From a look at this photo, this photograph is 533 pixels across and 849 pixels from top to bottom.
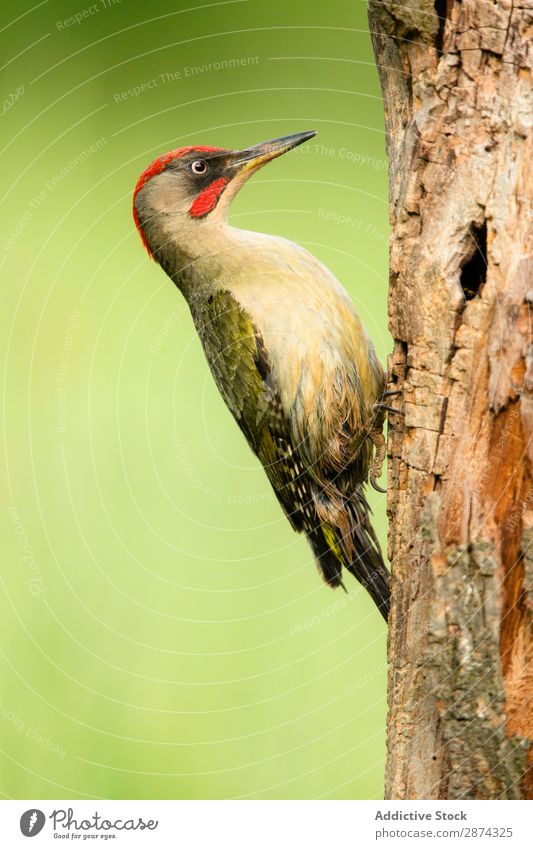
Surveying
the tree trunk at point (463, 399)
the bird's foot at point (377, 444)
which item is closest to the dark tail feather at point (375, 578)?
the bird's foot at point (377, 444)

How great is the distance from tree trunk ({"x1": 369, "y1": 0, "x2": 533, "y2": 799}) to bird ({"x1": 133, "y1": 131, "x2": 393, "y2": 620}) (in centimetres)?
75

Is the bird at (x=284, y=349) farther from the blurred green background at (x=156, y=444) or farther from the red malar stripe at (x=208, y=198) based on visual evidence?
the blurred green background at (x=156, y=444)

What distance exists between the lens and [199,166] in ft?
12.4

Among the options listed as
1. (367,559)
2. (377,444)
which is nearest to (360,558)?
(367,559)

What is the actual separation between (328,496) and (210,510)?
1.23m

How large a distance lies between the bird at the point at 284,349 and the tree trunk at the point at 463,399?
75 centimetres

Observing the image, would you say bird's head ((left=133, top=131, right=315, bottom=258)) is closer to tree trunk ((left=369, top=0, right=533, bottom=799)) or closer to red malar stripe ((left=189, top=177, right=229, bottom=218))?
red malar stripe ((left=189, top=177, right=229, bottom=218))

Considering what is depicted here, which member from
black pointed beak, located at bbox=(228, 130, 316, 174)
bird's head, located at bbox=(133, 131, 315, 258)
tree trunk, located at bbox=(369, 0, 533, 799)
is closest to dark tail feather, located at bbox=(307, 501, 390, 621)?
tree trunk, located at bbox=(369, 0, 533, 799)

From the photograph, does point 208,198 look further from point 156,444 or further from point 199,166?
point 156,444

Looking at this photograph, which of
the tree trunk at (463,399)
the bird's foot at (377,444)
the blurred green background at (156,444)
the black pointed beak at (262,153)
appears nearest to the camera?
the tree trunk at (463,399)

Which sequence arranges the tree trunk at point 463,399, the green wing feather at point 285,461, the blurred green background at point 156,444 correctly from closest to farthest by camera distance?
1. the tree trunk at point 463,399
2. the green wing feather at point 285,461
3. the blurred green background at point 156,444

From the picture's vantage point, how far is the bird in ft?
11.8

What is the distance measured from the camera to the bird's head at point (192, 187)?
12.3 ft

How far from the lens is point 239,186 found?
3.86 metres
